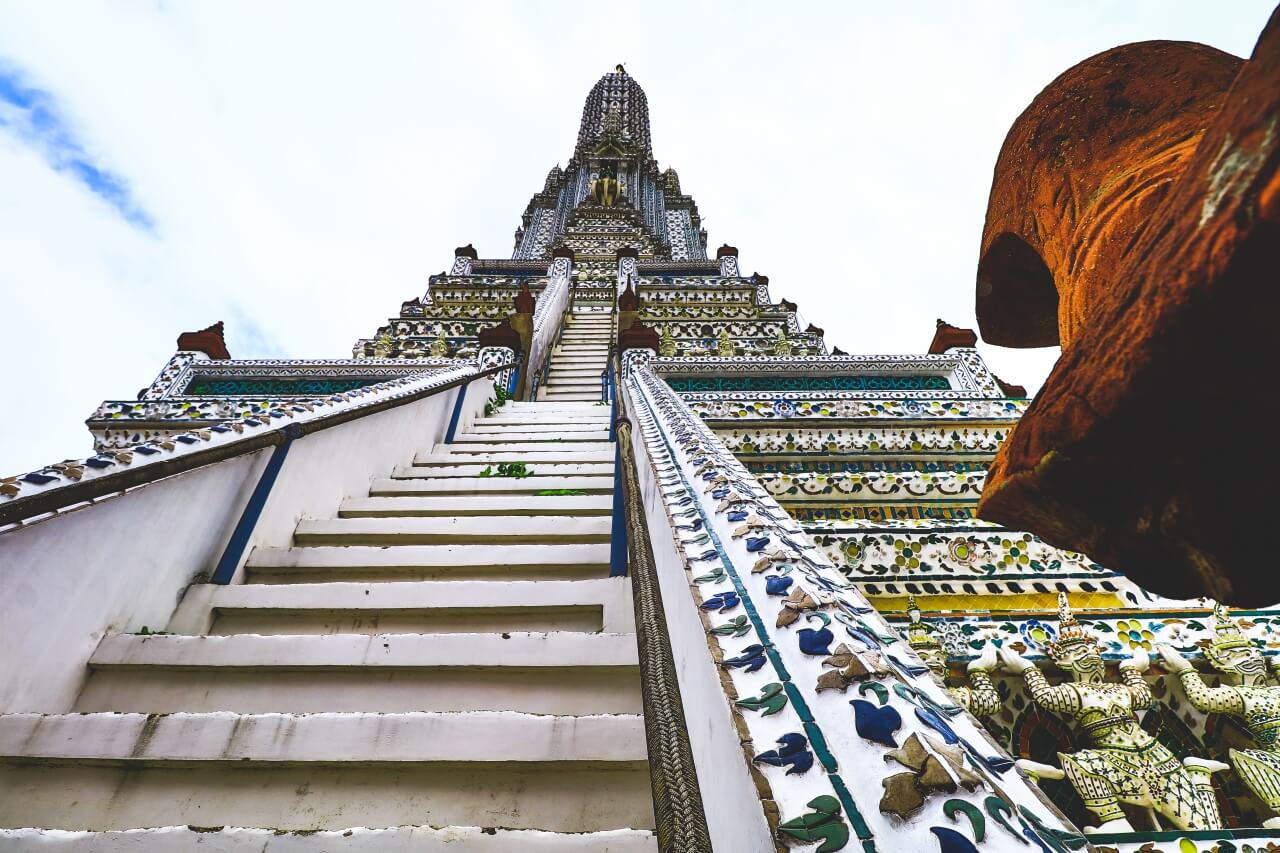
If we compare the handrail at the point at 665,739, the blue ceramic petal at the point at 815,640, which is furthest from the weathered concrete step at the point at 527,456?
the blue ceramic petal at the point at 815,640

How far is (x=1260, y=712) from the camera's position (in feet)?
6.52

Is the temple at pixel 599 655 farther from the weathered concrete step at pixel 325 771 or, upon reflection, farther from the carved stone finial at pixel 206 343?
the carved stone finial at pixel 206 343

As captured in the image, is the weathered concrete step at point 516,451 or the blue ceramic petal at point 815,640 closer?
the blue ceramic petal at point 815,640

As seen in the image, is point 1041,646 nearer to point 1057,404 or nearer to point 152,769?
point 1057,404

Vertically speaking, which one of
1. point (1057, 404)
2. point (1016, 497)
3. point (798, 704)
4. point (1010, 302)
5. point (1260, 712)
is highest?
point (1010, 302)

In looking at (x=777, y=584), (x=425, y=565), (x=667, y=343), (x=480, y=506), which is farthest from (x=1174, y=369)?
(x=667, y=343)

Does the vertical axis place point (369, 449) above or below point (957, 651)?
above

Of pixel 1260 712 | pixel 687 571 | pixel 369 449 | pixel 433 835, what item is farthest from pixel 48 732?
pixel 1260 712

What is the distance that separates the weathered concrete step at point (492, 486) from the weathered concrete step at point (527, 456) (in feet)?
1.42

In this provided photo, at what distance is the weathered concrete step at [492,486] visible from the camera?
133 inches

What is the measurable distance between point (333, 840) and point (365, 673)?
624mm

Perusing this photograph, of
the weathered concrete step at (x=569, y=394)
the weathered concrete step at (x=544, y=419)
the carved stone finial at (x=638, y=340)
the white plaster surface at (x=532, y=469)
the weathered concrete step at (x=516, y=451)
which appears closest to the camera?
the white plaster surface at (x=532, y=469)

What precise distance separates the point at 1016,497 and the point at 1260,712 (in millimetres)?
2290

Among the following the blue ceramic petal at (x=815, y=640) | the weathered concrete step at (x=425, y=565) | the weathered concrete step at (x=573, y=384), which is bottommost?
the weathered concrete step at (x=425, y=565)
